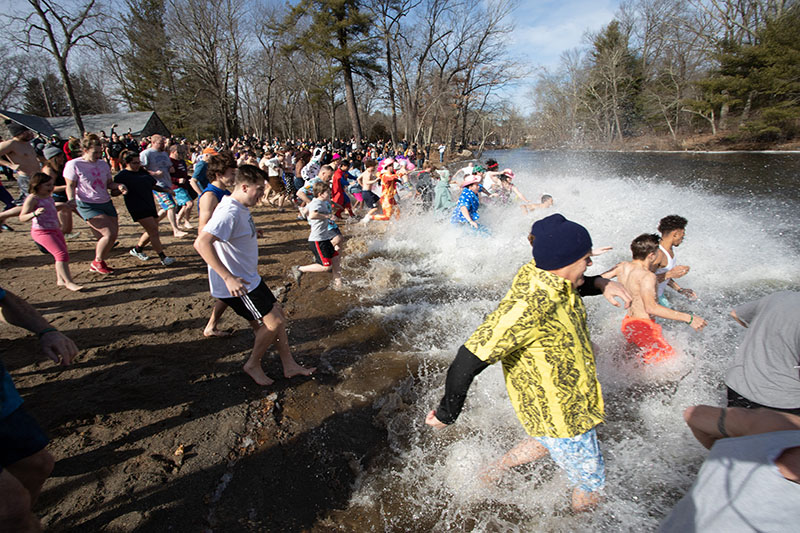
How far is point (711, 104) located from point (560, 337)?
3850cm

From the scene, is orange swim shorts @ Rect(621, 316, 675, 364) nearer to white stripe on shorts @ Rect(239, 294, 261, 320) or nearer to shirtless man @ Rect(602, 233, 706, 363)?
shirtless man @ Rect(602, 233, 706, 363)

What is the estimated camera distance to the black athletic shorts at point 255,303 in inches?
123

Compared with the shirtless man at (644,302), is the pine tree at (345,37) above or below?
above

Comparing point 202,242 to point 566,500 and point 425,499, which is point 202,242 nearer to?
point 425,499

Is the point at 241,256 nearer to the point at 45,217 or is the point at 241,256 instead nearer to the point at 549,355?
the point at 549,355

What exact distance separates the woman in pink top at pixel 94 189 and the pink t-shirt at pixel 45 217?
1.23 ft

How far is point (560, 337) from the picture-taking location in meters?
1.78

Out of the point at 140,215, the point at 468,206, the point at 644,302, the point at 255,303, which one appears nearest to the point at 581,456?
the point at 644,302

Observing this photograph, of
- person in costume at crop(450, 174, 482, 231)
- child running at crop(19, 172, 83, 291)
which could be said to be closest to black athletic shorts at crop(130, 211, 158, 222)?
child running at crop(19, 172, 83, 291)

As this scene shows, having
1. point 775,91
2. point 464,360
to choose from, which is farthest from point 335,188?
point 775,91

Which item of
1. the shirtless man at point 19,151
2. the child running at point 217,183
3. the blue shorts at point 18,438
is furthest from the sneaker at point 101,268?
the blue shorts at point 18,438

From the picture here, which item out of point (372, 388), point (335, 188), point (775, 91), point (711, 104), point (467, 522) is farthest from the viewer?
point (711, 104)

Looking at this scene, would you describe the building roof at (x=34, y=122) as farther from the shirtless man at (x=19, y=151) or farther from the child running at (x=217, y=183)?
the child running at (x=217, y=183)

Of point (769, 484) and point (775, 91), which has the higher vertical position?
point (775, 91)
